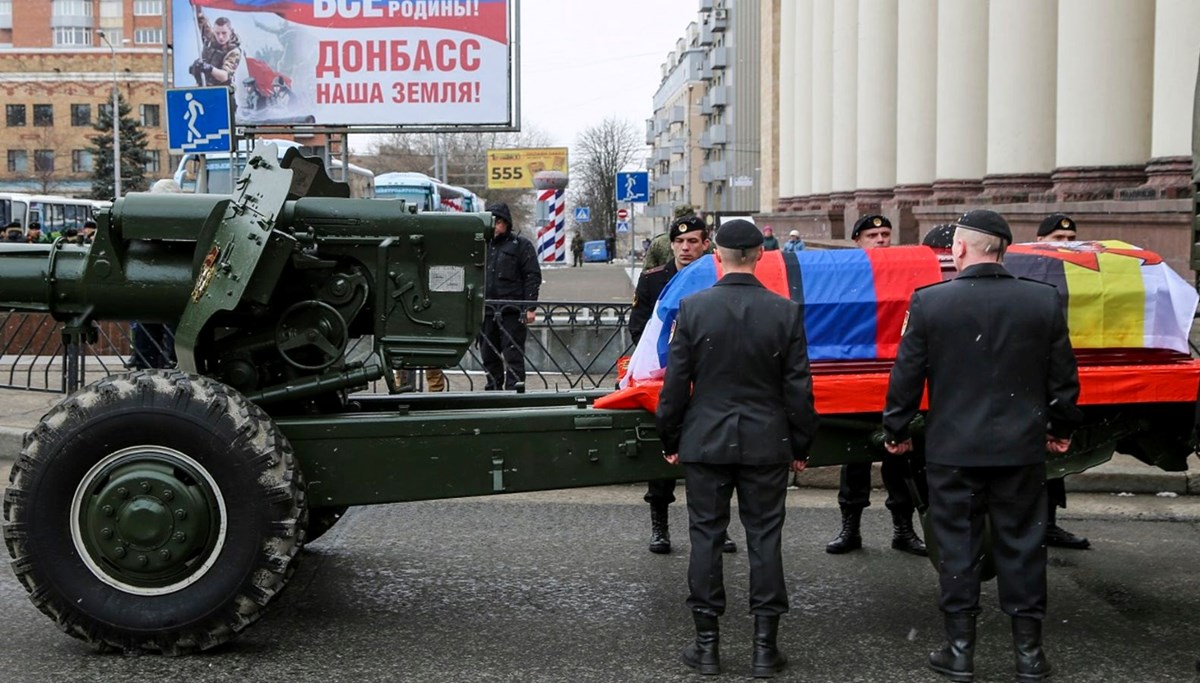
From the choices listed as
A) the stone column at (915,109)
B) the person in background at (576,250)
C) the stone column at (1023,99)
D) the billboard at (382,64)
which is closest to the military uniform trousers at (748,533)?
the billboard at (382,64)

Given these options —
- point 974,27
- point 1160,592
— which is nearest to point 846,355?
point 1160,592

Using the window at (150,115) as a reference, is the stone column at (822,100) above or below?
below

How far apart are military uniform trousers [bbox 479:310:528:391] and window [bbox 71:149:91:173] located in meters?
77.6

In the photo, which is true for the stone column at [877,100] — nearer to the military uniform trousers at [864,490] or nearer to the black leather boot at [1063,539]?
the black leather boot at [1063,539]

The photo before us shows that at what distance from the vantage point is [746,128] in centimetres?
8988

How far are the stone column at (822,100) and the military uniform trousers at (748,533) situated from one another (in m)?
28.8

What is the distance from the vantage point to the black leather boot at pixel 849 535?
304 inches

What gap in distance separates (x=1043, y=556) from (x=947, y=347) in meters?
0.87

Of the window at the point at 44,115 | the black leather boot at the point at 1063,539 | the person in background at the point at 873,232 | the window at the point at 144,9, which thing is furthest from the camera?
the window at the point at 144,9

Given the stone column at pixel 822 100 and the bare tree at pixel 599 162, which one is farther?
the bare tree at pixel 599 162

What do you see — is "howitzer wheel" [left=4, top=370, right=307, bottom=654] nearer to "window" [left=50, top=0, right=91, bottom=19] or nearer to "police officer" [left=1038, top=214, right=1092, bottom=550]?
"police officer" [left=1038, top=214, right=1092, bottom=550]

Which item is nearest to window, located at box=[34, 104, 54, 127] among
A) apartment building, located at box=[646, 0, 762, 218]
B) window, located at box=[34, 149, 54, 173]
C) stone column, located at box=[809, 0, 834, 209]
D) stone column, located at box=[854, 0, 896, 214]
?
window, located at box=[34, 149, 54, 173]

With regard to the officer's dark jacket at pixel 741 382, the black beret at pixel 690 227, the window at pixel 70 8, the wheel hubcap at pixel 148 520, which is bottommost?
the wheel hubcap at pixel 148 520

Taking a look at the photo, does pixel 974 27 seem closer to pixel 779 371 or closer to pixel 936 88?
pixel 936 88
